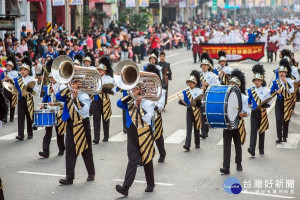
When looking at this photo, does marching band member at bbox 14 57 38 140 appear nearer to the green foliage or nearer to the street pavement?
the street pavement

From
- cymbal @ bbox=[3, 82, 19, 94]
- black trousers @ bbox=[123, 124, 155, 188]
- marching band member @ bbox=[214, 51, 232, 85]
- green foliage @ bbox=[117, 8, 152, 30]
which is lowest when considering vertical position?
black trousers @ bbox=[123, 124, 155, 188]

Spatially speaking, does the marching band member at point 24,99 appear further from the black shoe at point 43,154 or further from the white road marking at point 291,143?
the white road marking at point 291,143

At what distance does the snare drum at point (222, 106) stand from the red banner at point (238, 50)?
24.9 metres

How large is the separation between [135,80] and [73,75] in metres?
1.24

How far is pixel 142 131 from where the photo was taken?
38.4ft

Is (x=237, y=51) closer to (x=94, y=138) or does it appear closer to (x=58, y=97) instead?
(x=94, y=138)

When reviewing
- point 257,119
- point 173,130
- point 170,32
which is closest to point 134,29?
point 170,32

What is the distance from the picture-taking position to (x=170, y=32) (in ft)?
170

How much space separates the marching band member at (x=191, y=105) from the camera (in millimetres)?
15453

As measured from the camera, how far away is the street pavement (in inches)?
465

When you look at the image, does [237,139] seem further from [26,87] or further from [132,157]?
[26,87]
